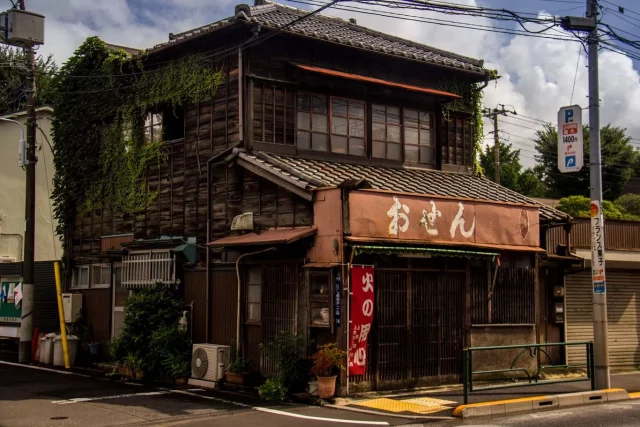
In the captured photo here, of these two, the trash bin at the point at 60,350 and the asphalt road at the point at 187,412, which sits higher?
the trash bin at the point at 60,350

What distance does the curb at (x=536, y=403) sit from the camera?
1281 cm

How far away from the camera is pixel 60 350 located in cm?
2070

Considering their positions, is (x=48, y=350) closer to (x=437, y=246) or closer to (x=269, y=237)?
(x=269, y=237)

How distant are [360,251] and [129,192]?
29.1 feet

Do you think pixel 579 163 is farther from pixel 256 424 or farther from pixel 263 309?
pixel 256 424

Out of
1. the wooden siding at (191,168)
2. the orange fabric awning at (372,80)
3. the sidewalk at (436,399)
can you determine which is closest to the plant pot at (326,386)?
the sidewalk at (436,399)

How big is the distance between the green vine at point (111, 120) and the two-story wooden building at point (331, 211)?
1.78ft

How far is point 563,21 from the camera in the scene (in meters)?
15.6

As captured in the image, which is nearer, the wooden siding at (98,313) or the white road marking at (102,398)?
the white road marking at (102,398)

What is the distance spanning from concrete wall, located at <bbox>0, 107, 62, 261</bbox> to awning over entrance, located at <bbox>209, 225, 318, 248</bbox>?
17648mm

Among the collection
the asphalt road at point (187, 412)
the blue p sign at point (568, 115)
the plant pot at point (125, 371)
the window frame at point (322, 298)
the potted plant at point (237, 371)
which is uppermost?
the blue p sign at point (568, 115)

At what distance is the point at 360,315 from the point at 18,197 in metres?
23.5

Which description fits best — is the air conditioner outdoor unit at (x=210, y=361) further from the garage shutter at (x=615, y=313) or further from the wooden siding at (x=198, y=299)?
the garage shutter at (x=615, y=313)

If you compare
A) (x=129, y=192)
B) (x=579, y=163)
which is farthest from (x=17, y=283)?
(x=579, y=163)
